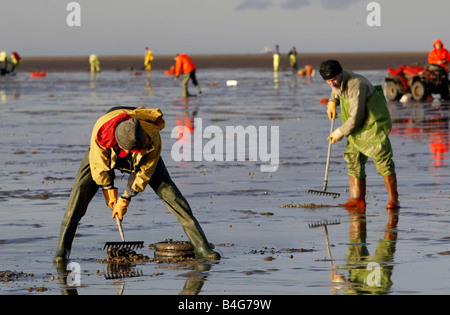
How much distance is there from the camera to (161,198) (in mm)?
9219

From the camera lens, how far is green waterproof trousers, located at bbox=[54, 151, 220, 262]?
356 inches

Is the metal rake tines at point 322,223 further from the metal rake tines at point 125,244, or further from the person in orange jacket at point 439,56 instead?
the person in orange jacket at point 439,56

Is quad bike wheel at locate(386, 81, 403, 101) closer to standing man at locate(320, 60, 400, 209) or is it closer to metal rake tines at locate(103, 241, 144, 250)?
standing man at locate(320, 60, 400, 209)

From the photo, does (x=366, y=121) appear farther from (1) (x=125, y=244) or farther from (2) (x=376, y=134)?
(1) (x=125, y=244)

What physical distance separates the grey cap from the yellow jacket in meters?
0.28

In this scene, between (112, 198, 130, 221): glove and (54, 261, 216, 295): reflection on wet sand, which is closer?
(54, 261, 216, 295): reflection on wet sand

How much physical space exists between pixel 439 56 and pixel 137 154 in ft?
80.3

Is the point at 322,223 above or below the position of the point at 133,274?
below

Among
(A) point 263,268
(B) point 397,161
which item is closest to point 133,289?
(A) point 263,268

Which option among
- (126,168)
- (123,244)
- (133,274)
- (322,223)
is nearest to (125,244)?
(123,244)

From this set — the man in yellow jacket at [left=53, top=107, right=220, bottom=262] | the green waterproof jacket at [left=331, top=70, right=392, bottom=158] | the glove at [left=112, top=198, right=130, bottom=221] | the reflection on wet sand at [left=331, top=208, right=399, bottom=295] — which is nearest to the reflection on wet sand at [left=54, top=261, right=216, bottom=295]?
the man in yellow jacket at [left=53, top=107, right=220, bottom=262]

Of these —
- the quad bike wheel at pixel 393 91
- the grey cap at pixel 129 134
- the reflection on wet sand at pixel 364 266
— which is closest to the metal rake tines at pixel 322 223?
the reflection on wet sand at pixel 364 266

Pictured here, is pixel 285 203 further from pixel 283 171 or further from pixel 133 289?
pixel 133 289
